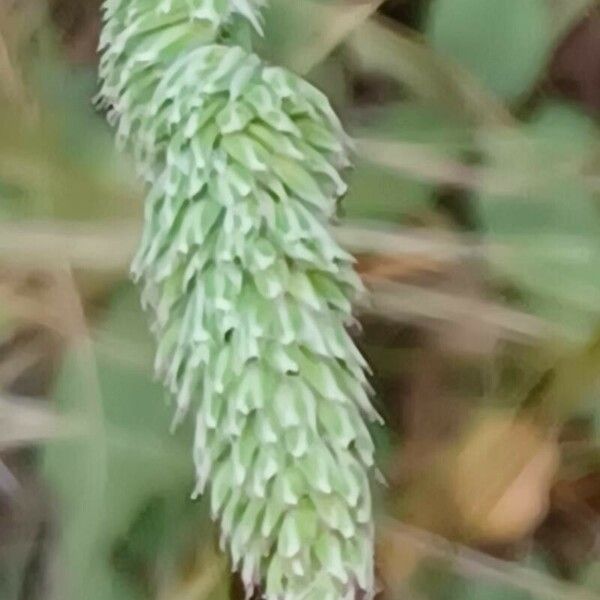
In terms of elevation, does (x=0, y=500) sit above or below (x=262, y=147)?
below

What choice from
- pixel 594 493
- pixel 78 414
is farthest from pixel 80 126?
pixel 594 493

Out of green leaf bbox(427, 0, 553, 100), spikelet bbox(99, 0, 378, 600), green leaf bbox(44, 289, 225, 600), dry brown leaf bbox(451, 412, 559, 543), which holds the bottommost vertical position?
green leaf bbox(44, 289, 225, 600)

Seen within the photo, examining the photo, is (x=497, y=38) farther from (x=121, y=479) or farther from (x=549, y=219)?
(x=121, y=479)

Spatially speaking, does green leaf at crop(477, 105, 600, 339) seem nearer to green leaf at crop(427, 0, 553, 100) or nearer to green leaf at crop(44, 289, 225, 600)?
green leaf at crop(427, 0, 553, 100)

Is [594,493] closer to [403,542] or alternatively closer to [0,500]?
[403,542]

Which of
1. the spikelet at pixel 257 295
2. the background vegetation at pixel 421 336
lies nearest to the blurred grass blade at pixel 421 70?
the background vegetation at pixel 421 336

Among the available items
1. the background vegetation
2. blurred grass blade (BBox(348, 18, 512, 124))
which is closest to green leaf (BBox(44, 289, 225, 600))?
the background vegetation

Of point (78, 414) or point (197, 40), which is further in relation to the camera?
point (78, 414)
